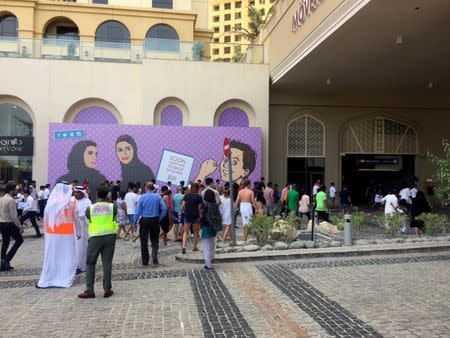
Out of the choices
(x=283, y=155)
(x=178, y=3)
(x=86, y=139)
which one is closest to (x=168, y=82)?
(x=86, y=139)

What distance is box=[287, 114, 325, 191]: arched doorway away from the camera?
25109 mm

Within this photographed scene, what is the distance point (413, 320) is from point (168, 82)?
18515 mm

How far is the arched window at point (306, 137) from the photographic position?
25094 mm

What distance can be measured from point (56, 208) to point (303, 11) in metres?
13.9

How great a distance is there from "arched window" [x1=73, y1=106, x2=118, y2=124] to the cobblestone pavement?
14184 mm

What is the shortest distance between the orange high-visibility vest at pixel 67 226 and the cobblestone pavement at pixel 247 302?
3.09ft

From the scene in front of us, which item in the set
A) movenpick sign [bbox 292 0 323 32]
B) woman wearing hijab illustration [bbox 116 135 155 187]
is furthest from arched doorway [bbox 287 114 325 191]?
woman wearing hijab illustration [bbox 116 135 155 187]

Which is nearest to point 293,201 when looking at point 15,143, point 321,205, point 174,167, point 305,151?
point 321,205

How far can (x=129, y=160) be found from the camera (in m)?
21.0

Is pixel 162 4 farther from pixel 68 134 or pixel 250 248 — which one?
pixel 250 248

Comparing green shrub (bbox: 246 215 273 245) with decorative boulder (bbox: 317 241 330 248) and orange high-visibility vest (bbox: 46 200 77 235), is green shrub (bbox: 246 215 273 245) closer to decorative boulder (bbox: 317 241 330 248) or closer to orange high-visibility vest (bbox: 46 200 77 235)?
decorative boulder (bbox: 317 241 330 248)

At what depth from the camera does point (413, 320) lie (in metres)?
5.48

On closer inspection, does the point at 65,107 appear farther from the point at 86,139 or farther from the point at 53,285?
the point at 53,285

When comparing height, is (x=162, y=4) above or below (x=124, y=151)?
Answer: above
